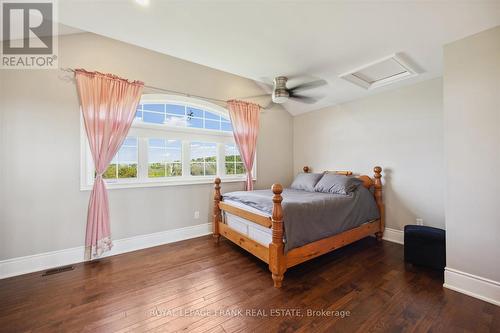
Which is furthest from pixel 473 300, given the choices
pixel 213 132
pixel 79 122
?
pixel 79 122

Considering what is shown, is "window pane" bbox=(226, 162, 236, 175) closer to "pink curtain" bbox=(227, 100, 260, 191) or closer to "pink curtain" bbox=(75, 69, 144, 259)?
"pink curtain" bbox=(227, 100, 260, 191)

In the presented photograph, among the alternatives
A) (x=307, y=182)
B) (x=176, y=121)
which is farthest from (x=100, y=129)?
(x=307, y=182)

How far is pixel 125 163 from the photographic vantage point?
9.70 feet

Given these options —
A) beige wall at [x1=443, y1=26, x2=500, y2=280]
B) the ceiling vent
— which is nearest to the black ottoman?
beige wall at [x1=443, y1=26, x2=500, y2=280]

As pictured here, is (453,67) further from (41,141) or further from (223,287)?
(41,141)

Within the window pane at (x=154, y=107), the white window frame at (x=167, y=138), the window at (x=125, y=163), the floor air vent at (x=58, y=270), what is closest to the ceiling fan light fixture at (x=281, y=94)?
the white window frame at (x=167, y=138)

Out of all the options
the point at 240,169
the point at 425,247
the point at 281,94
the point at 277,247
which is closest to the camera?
the point at 277,247

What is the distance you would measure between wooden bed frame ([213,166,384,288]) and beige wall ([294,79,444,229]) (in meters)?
0.24

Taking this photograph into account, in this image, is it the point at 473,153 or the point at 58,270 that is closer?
the point at 473,153

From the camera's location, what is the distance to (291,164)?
478 cm

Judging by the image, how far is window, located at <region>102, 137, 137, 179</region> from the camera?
112 inches

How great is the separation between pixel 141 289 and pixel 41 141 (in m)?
2.09

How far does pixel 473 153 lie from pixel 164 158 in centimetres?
378

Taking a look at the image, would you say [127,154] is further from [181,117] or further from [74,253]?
[74,253]
